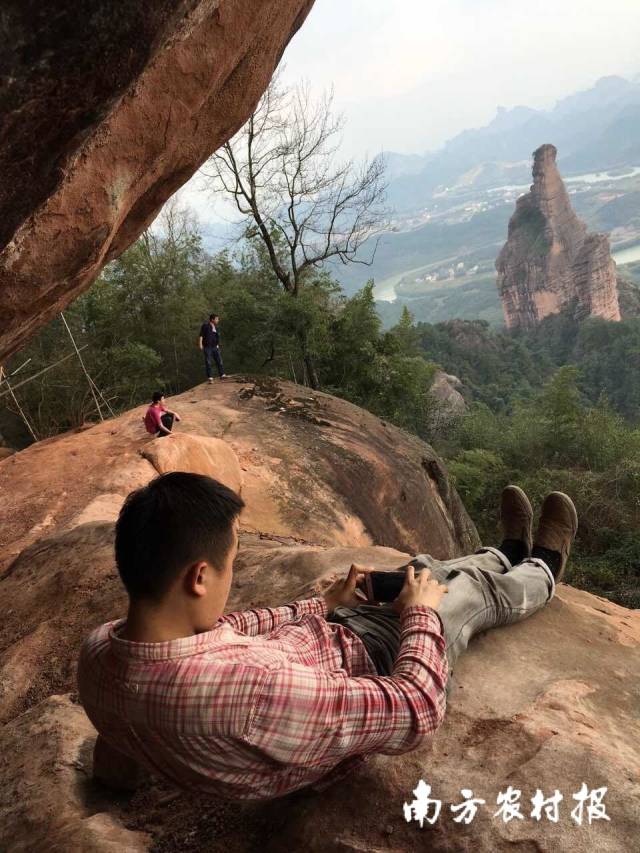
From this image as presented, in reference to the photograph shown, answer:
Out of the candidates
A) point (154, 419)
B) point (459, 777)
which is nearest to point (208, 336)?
point (154, 419)

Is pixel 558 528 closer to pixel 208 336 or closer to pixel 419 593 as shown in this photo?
pixel 419 593

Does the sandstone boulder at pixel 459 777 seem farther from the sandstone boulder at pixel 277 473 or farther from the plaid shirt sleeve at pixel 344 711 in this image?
the sandstone boulder at pixel 277 473

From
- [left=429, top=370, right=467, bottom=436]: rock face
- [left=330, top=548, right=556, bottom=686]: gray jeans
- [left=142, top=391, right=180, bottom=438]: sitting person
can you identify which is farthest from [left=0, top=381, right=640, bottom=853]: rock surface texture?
[left=429, top=370, right=467, bottom=436]: rock face

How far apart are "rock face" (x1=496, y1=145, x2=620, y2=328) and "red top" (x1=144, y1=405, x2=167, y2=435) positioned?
5355 cm

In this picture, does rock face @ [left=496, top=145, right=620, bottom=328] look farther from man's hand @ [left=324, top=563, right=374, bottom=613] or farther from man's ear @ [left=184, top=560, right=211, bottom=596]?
man's ear @ [left=184, top=560, right=211, bottom=596]

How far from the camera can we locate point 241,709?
1509 mm

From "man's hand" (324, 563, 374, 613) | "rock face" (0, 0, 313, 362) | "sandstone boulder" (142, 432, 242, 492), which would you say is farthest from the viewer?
"sandstone boulder" (142, 432, 242, 492)

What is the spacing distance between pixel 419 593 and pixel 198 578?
82 centimetres

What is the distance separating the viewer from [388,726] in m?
1.66

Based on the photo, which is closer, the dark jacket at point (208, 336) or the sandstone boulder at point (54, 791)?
the sandstone boulder at point (54, 791)

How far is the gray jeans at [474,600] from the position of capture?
2211mm

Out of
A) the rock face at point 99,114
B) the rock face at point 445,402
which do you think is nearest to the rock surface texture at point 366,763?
the rock face at point 99,114

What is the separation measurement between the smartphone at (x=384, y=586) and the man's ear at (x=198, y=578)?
1.01 m

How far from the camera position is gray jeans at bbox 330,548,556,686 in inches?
87.0
